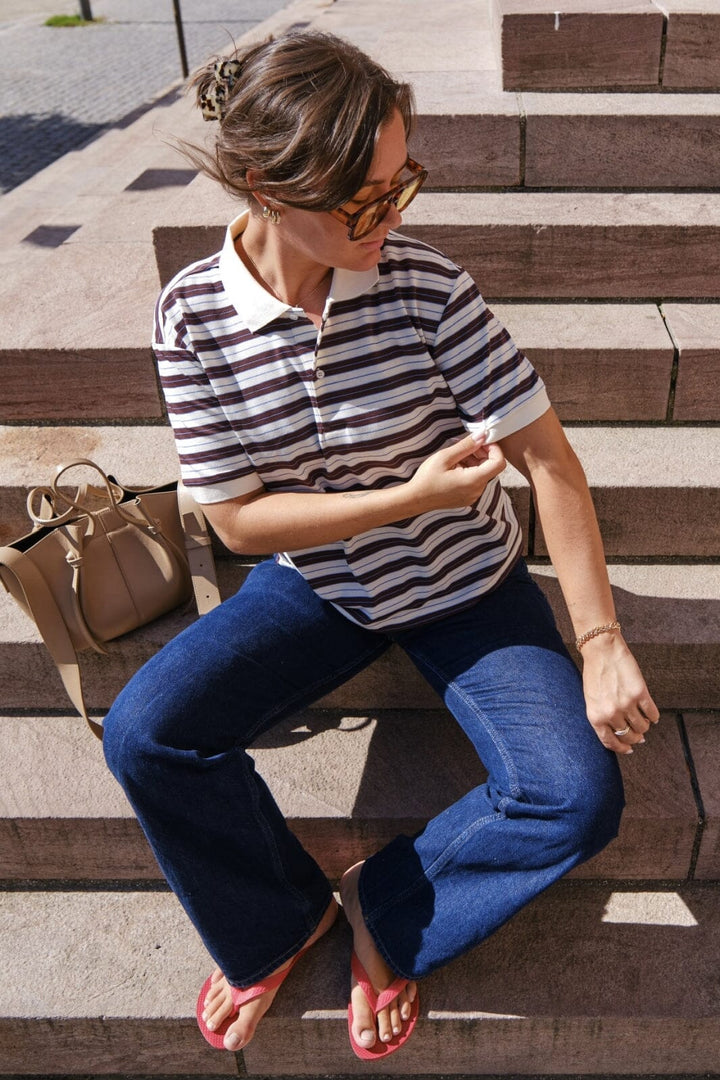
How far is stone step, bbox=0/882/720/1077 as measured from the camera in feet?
6.91

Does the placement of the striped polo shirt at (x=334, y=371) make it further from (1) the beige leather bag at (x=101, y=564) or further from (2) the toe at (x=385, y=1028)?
(2) the toe at (x=385, y=1028)

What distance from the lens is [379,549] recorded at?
1.98 m

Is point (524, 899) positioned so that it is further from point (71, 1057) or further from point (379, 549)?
point (71, 1057)

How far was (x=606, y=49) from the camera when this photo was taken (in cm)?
332

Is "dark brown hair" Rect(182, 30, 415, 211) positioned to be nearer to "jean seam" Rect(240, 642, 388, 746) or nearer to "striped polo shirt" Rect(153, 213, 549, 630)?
"striped polo shirt" Rect(153, 213, 549, 630)

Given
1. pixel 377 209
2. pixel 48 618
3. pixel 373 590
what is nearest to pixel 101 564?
pixel 48 618

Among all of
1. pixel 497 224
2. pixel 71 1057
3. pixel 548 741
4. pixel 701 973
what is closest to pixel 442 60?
pixel 497 224

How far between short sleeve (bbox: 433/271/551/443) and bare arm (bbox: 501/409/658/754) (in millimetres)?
41

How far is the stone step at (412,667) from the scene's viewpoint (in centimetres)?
241

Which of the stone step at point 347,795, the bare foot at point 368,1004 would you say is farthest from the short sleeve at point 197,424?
the bare foot at point 368,1004

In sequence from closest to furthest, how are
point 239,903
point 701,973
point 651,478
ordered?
point 239,903, point 701,973, point 651,478

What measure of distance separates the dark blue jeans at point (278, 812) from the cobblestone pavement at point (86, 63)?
17.1 feet

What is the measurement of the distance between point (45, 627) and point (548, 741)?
45.3 inches

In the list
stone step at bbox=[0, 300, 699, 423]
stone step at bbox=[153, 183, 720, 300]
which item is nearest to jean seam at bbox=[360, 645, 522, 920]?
stone step at bbox=[0, 300, 699, 423]
